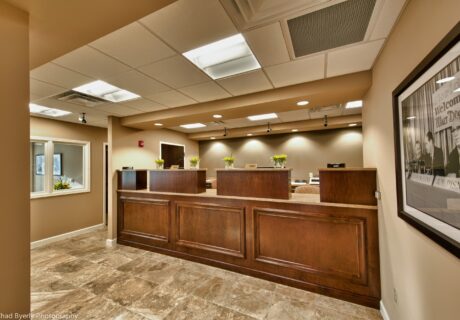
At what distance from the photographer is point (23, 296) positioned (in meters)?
1.12

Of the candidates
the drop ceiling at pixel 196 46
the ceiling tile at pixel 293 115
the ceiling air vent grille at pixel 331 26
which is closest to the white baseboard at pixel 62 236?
the drop ceiling at pixel 196 46

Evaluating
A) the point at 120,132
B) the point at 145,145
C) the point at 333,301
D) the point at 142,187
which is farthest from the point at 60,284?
the point at 333,301

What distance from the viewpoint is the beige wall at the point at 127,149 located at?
13.7ft

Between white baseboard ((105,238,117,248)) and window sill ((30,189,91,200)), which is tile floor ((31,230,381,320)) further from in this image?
window sill ((30,189,91,200))

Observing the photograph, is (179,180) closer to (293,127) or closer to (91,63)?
(91,63)

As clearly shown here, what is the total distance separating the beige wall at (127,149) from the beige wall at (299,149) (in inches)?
81.1

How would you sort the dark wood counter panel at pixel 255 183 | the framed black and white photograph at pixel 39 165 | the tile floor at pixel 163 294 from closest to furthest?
the tile floor at pixel 163 294
the dark wood counter panel at pixel 255 183
the framed black and white photograph at pixel 39 165

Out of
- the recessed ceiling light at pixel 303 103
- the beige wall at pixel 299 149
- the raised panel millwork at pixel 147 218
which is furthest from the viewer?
the beige wall at pixel 299 149

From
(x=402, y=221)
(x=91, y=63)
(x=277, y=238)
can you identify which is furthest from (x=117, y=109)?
(x=402, y=221)

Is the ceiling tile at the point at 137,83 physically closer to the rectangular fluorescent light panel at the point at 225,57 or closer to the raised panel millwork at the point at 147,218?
the rectangular fluorescent light panel at the point at 225,57

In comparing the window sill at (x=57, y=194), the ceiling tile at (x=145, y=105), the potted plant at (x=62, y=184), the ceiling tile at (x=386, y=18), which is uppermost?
the ceiling tile at (x=145, y=105)

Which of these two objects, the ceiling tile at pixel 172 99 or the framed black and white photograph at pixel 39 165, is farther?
the framed black and white photograph at pixel 39 165

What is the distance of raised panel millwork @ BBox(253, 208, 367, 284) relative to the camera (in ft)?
7.50

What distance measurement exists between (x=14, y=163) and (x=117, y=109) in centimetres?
295
